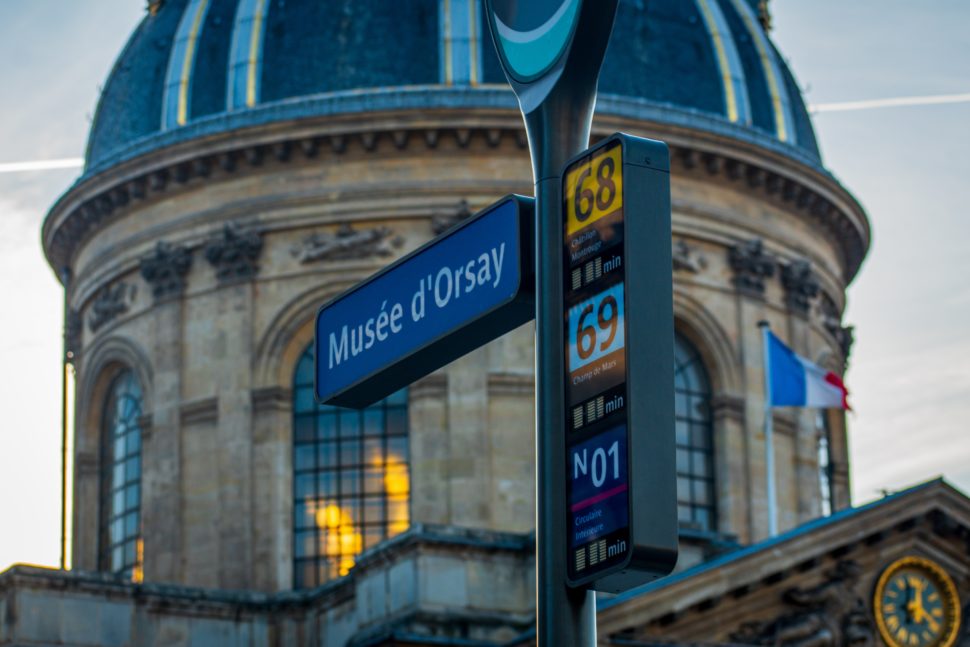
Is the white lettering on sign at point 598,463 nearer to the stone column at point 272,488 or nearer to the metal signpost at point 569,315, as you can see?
the metal signpost at point 569,315

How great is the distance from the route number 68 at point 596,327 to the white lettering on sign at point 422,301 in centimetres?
78

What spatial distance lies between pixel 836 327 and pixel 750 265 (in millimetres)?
3662

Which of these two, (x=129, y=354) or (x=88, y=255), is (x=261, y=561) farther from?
(x=88, y=255)

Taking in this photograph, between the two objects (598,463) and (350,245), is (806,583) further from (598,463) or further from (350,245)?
(598,463)

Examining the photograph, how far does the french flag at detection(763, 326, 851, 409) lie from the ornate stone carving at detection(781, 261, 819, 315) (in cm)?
251

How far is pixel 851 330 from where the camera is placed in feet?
153

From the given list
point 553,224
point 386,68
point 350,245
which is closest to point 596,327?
point 553,224

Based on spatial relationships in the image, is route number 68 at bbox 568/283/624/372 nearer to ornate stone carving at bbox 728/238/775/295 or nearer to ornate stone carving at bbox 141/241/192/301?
ornate stone carving at bbox 141/241/192/301

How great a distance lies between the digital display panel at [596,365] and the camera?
7.09 m

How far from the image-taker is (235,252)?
4144cm

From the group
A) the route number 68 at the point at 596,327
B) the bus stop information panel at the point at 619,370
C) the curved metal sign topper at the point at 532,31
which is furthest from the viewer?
the curved metal sign topper at the point at 532,31

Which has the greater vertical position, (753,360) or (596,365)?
(753,360)

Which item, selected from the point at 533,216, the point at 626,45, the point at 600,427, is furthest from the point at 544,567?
the point at 626,45

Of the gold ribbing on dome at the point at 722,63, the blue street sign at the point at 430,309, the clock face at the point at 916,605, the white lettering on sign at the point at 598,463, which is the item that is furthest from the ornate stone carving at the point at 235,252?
the white lettering on sign at the point at 598,463
